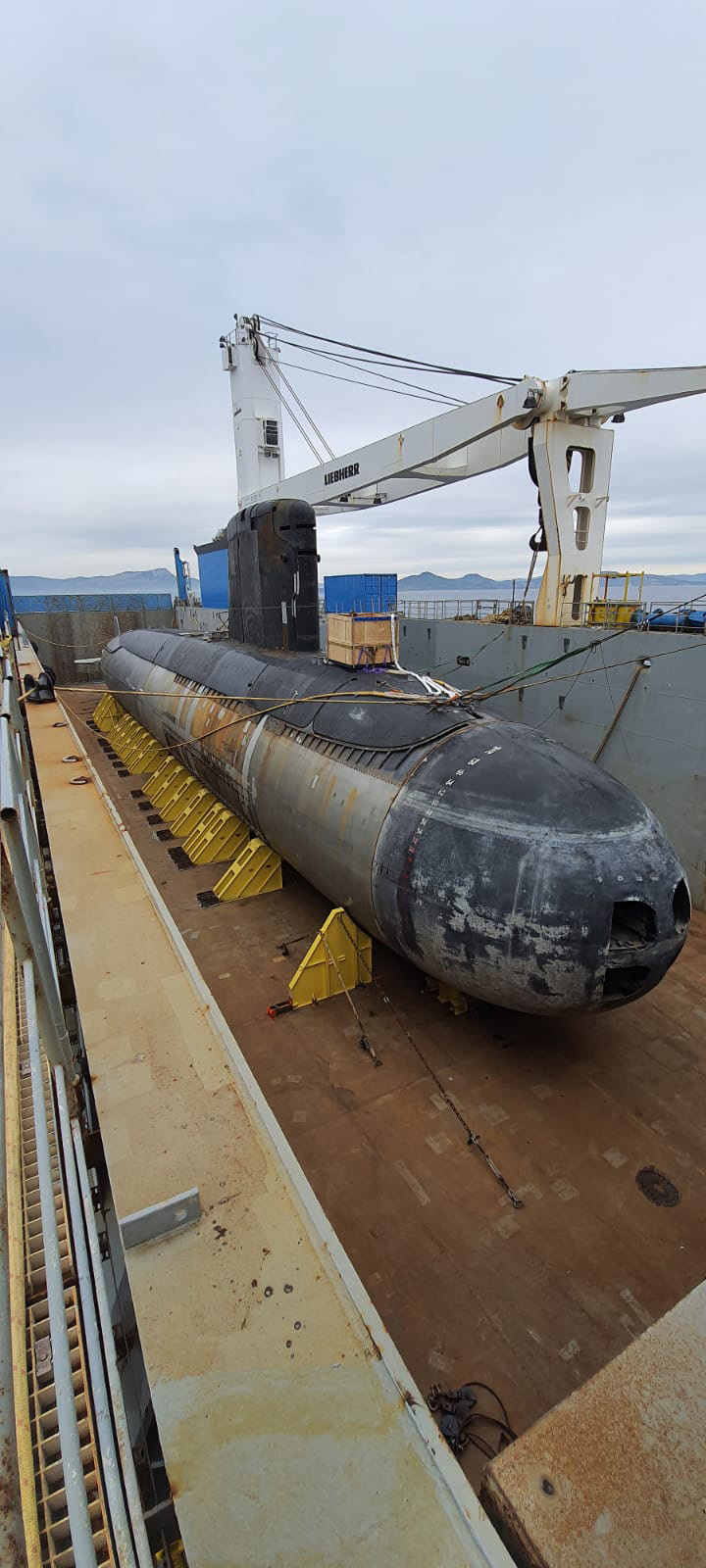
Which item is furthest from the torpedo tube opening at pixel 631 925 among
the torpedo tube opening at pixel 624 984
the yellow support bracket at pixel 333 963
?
the yellow support bracket at pixel 333 963

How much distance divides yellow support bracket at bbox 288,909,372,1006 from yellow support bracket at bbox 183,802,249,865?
4.41m

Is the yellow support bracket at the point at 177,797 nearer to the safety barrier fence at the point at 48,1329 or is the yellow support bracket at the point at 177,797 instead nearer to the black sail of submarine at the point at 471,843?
the black sail of submarine at the point at 471,843

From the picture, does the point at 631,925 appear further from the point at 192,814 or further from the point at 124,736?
the point at 124,736

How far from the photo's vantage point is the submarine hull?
601 cm

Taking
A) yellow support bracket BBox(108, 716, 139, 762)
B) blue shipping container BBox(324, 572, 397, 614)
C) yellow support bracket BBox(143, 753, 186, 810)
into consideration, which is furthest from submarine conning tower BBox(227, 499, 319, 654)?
blue shipping container BBox(324, 572, 397, 614)

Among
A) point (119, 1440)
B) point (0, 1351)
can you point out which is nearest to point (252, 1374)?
point (119, 1440)

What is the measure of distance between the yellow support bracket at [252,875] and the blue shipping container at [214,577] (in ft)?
108

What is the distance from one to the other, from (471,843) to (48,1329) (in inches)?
192

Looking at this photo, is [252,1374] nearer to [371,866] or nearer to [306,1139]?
[306,1139]

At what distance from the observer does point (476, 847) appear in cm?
651

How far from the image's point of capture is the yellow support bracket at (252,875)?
11.1 meters

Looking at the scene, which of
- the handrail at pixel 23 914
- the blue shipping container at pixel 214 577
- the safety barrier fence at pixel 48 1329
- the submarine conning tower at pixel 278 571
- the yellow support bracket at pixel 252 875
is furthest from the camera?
the blue shipping container at pixel 214 577

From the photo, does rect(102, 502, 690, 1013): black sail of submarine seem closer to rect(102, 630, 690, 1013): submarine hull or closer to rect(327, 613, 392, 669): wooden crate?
rect(102, 630, 690, 1013): submarine hull

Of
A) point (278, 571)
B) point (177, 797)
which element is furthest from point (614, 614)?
point (177, 797)
